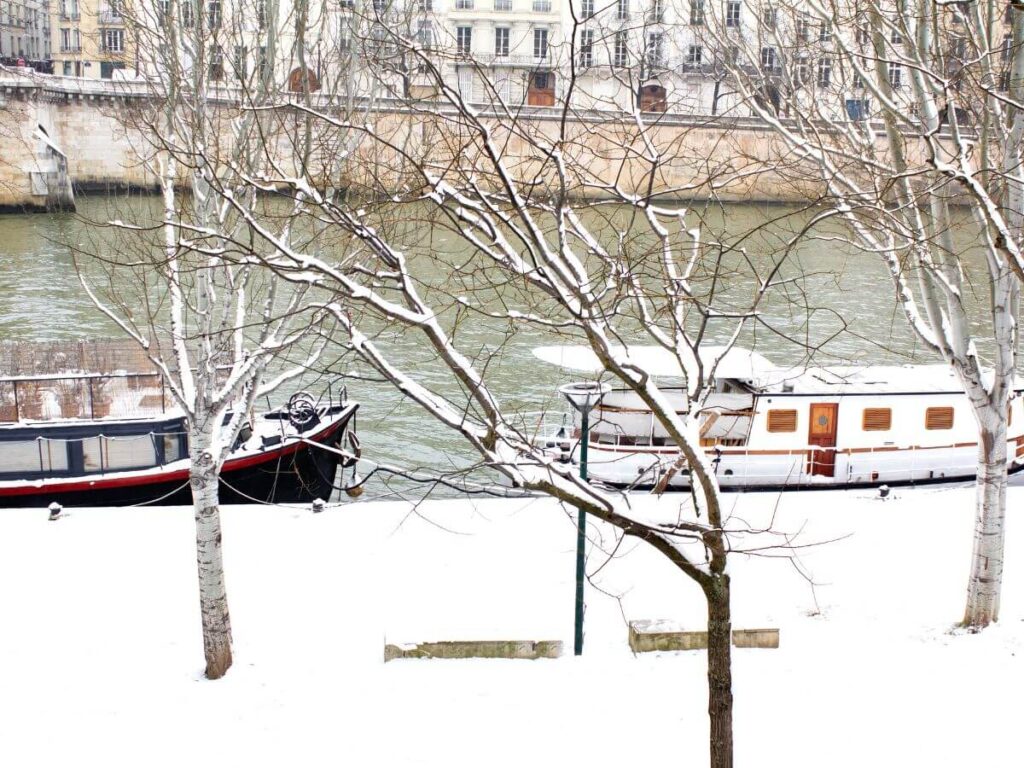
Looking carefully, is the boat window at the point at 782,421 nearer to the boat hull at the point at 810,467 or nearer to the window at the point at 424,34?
the boat hull at the point at 810,467

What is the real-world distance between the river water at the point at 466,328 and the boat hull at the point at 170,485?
112 centimetres

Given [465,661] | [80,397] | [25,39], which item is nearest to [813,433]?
[465,661]

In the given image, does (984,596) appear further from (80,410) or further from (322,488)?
(80,410)

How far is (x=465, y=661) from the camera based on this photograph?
8.05 metres

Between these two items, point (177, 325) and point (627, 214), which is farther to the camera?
point (627, 214)

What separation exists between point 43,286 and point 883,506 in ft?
65.7

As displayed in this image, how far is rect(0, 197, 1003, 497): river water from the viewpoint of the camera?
55.1 feet

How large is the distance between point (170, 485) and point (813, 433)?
7.68m

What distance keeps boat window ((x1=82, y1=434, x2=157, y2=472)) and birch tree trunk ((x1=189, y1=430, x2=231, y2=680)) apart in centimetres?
569

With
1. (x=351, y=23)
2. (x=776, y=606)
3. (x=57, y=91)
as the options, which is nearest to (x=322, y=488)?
(x=776, y=606)

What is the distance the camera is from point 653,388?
17.9ft

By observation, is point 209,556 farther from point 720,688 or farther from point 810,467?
point 810,467

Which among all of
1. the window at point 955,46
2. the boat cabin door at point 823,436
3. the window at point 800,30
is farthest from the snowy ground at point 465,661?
the window at point 800,30

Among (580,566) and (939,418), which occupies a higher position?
(580,566)
